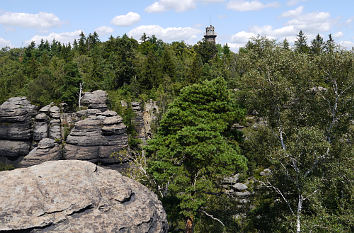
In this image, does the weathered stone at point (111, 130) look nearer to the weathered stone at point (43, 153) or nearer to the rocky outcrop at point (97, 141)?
the rocky outcrop at point (97, 141)

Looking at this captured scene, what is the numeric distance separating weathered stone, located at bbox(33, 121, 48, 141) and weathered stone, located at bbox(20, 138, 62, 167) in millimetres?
3829

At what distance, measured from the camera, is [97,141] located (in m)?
44.4

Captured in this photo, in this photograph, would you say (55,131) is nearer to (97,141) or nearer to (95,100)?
(95,100)

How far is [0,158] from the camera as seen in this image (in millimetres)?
46906

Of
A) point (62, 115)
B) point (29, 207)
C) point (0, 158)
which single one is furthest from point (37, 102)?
point (29, 207)

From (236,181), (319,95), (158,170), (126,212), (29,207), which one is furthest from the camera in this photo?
(236,181)

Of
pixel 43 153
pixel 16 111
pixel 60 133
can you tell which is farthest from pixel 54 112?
pixel 43 153

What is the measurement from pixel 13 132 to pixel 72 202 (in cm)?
4697

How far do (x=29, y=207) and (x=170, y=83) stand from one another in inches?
2230

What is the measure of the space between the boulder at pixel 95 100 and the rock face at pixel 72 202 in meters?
43.0

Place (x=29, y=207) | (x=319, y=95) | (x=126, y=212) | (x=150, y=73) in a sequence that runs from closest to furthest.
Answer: (x=29, y=207) < (x=126, y=212) < (x=319, y=95) < (x=150, y=73)

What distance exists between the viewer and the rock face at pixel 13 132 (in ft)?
154

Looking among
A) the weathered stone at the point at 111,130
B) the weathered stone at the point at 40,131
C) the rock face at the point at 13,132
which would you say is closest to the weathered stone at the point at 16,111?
the rock face at the point at 13,132

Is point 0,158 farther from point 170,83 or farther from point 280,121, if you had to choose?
point 280,121
